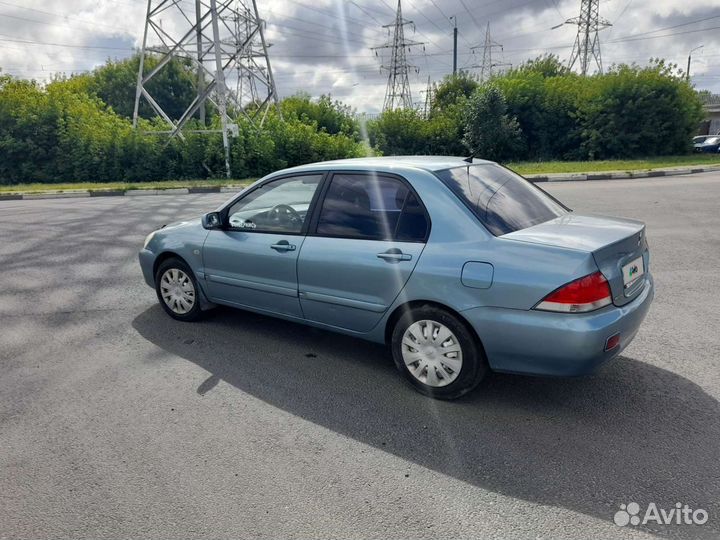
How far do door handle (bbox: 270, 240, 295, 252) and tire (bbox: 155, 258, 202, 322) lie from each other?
113 cm

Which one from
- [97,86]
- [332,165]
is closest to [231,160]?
[332,165]

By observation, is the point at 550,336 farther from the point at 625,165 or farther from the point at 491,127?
the point at 491,127

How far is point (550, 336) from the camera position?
299 centimetres

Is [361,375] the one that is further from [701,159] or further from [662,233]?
[701,159]

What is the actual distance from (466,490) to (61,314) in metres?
4.55

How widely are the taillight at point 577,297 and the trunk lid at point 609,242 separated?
0.39 feet

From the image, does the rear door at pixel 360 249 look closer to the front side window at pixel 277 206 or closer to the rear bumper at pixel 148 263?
the front side window at pixel 277 206

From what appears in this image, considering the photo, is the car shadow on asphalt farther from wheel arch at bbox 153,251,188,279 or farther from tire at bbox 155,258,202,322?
wheel arch at bbox 153,251,188,279

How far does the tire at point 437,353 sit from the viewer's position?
3.28 m

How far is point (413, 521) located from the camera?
7.86 ft

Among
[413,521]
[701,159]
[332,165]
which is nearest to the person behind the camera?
[413,521]

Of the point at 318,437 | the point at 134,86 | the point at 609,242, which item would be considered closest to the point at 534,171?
the point at 609,242

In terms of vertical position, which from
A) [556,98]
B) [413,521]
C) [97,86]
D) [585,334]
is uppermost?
[97,86]

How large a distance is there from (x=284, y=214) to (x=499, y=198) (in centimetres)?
171
